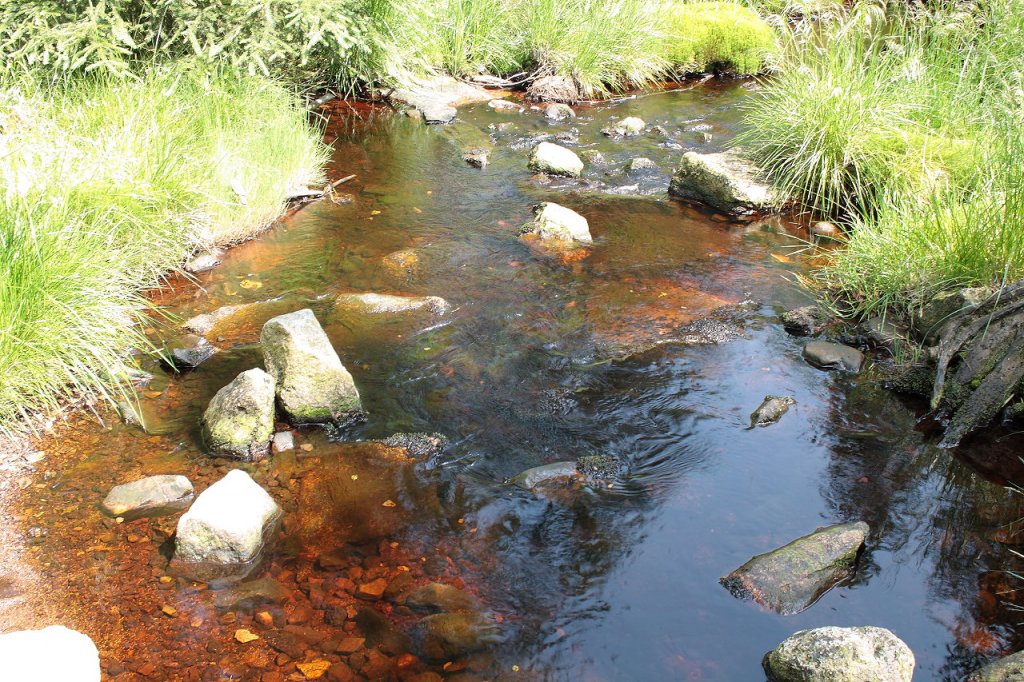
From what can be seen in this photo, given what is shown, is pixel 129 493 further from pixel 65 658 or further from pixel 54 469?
pixel 65 658

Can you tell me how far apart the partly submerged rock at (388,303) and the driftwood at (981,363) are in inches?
122

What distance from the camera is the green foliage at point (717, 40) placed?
12.1 m

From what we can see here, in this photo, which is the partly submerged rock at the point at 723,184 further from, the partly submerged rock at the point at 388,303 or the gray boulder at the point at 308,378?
the gray boulder at the point at 308,378

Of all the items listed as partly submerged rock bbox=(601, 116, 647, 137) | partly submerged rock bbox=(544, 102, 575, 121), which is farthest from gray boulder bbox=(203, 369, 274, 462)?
partly submerged rock bbox=(544, 102, 575, 121)

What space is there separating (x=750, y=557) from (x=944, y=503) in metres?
1.14

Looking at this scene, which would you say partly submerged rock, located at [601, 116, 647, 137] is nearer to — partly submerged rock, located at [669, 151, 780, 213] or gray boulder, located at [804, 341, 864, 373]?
partly submerged rock, located at [669, 151, 780, 213]

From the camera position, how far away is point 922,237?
5250 millimetres

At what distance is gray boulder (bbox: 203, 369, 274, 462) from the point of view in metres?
4.02

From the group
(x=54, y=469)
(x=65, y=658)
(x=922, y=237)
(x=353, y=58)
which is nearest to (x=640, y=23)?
(x=353, y=58)

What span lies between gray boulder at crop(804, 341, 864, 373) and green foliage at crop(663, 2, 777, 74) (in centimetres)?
809

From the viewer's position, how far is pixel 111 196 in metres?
5.04

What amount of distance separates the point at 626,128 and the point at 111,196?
6.35m

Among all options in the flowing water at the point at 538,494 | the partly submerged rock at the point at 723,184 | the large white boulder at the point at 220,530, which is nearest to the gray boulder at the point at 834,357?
the flowing water at the point at 538,494

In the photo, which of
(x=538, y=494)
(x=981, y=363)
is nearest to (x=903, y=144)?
(x=981, y=363)
